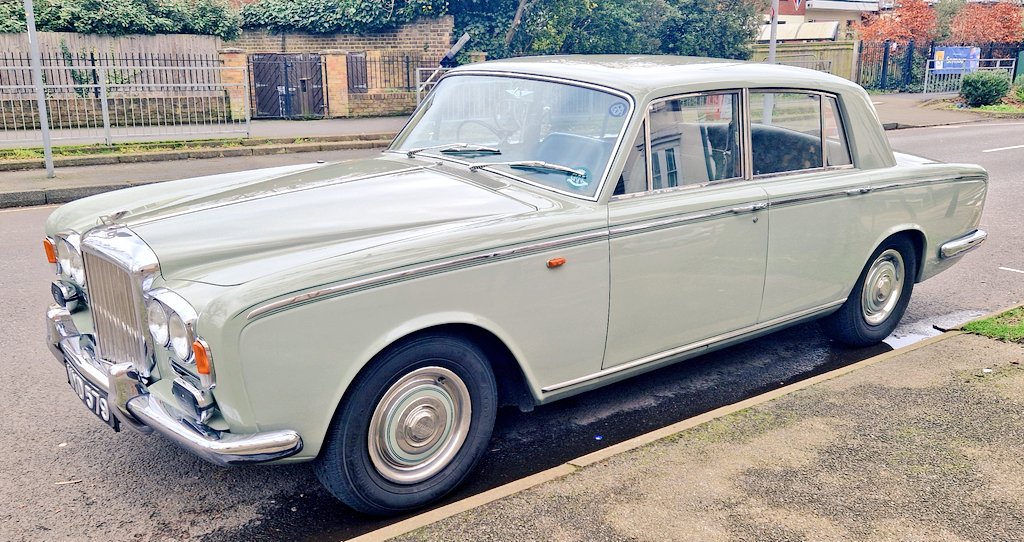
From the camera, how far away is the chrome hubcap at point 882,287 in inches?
210

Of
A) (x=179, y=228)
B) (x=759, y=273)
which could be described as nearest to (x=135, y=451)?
(x=179, y=228)

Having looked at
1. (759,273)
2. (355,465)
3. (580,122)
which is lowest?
(355,465)

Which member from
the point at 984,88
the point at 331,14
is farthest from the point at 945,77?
the point at 331,14

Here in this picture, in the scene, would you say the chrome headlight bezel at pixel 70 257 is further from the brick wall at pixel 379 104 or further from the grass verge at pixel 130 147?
the brick wall at pixel 379 104

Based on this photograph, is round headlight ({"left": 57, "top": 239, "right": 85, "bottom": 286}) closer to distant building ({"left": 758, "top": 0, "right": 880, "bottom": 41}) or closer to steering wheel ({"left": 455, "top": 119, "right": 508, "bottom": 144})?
steering wheel ({"left": 455, "top": 119, "right": 508, "bottom": 144})

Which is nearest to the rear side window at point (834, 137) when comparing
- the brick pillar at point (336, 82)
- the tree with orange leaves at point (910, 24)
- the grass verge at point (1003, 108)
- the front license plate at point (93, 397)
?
the front license plate at point (93, 397)

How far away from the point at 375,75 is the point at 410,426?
18.8 metres

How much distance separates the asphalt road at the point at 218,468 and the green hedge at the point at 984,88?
2124 cm

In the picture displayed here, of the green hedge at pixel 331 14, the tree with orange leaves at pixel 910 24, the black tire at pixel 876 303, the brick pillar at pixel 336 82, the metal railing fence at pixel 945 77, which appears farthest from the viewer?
the tree with orange leaves at pixel 910 24

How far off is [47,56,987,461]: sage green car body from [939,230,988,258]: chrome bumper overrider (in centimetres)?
23

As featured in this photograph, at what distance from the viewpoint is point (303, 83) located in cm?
2077

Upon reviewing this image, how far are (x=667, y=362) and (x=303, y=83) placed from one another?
711 inches

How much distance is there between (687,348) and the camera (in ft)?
14.4

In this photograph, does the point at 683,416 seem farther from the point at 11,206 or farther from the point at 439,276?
the point at 11,206
